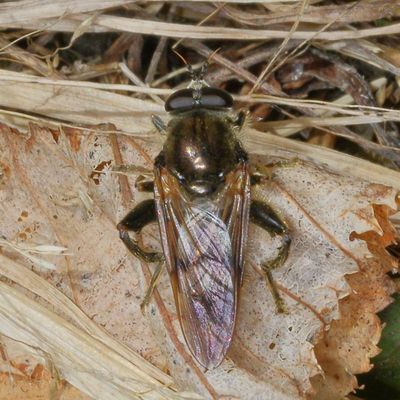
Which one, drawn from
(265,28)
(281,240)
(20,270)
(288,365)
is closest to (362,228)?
(281,240)

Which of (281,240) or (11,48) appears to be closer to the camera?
(281,240)

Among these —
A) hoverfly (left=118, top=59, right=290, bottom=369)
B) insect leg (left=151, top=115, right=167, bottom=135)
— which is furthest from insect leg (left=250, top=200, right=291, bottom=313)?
insect leg (left=151, top=115, right=167, bottom=135)

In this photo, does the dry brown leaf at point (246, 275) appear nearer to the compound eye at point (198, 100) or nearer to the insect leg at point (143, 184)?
the insect leg at point (143, 184)

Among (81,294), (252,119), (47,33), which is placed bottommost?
(81,294)

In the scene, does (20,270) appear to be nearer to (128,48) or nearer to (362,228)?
(128,48)

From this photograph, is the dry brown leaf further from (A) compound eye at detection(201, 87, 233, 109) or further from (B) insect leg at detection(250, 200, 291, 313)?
(A) compound eye at detection(201, 87, 233, 109)

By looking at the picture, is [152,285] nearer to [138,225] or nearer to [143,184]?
[138,225]

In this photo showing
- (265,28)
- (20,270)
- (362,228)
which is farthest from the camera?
(265,28)
